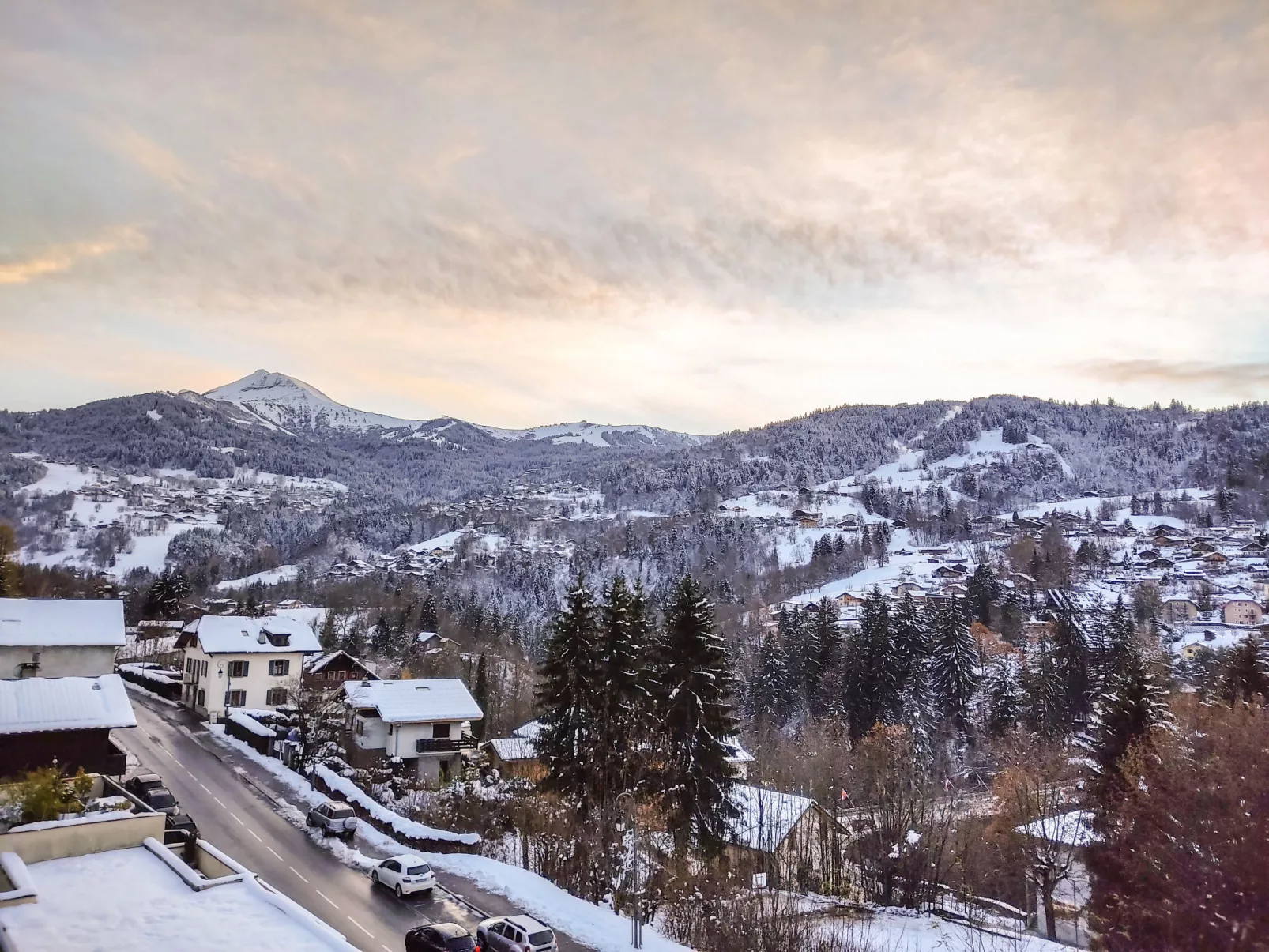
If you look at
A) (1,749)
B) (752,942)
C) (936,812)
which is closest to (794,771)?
(936,812)

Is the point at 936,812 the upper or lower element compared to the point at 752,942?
lower

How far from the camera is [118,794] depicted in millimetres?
23266

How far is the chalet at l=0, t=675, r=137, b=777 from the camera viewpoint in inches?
942

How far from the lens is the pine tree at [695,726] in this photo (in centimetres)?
2578

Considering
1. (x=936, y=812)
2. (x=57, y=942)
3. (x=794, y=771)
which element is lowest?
(x=936, y=812)

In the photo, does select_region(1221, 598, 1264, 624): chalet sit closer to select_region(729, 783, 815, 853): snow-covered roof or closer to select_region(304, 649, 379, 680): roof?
select_region(729, 783, 815, 853): snow-covered roof

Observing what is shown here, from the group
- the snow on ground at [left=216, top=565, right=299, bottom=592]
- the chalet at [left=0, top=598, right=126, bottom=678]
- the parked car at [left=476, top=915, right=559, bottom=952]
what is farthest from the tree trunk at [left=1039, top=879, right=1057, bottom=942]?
the snow on ground at [left=216, top=565, right=299, bottom=592]

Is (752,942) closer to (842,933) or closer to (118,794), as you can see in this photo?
(842,933)

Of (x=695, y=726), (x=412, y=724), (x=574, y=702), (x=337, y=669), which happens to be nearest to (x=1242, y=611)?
(x=695, y=726)

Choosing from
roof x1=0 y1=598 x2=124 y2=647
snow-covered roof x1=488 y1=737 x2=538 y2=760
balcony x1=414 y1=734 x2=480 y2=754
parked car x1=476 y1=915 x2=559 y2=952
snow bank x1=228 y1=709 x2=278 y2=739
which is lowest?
snow-covered roof x1=488 y1=737 x2=538 y2=760

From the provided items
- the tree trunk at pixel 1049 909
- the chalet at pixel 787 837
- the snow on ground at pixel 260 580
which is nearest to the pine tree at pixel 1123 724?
the tree trunk at pixel 1049 909

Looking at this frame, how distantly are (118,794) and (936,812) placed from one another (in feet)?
146

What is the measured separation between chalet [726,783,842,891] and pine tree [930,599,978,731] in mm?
31759

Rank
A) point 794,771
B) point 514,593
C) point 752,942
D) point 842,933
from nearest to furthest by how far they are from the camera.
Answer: point 752,942, point 842,933, point 794,771, point 514,593
